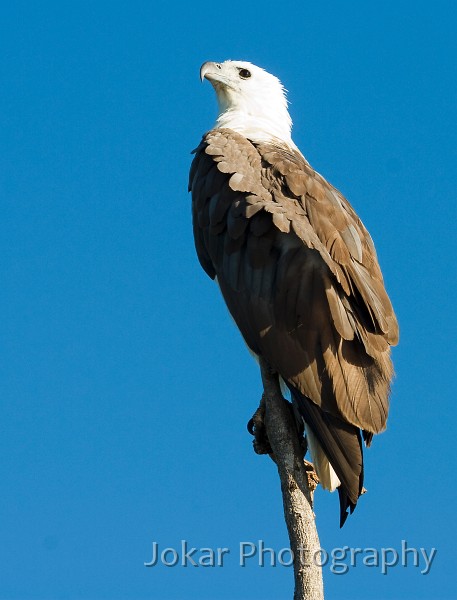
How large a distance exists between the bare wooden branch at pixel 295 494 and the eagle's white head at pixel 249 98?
10.6 feet

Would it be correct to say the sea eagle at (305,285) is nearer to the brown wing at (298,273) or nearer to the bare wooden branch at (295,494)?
the brown wing at (298,273)

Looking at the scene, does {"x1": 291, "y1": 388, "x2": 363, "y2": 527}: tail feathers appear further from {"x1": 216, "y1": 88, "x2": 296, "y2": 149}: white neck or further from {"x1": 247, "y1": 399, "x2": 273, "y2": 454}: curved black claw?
{"x1": 216, "y1": 88, "x2": 296, "y2": 149}: white neck

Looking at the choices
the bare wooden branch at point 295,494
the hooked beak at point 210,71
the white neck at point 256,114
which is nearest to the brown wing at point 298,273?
the bare wooden branch at point 295,494

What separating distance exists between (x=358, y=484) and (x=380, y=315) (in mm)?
1091

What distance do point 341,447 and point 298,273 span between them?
47.6 inches

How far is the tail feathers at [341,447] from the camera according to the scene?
6500mm

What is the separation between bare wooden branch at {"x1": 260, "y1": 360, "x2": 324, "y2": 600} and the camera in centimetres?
586

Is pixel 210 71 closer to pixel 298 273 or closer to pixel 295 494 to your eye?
pixel 298 273

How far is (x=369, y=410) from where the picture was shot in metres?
6.68

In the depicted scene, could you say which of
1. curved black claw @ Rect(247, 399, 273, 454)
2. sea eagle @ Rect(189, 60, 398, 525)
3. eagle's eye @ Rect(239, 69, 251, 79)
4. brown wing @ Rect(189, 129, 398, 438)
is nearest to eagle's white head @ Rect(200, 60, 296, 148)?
eagle's eye @ Rect(239, 69, 251, 79)

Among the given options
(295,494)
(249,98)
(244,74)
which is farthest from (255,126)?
(295,494)

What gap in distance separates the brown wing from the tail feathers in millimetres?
61

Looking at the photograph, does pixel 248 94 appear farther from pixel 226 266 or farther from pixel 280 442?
pixel 280 442

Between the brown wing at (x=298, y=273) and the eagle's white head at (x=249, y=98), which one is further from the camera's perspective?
the eagle's white head at (x=249, y=98)
